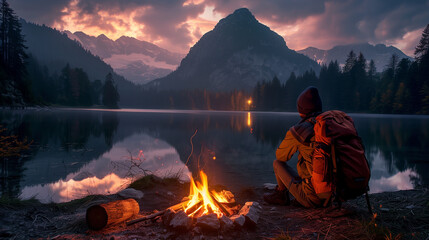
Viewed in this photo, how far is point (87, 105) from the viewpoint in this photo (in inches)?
4200

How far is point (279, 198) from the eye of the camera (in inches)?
241

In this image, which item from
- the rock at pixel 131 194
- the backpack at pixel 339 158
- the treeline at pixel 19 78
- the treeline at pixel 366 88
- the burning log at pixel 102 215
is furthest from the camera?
the treeline at pixel 366 88

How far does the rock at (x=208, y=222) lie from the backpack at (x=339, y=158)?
208cm

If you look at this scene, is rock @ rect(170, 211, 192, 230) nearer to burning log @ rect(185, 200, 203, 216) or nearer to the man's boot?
burning log @ rect(185, 200, 203, 216)

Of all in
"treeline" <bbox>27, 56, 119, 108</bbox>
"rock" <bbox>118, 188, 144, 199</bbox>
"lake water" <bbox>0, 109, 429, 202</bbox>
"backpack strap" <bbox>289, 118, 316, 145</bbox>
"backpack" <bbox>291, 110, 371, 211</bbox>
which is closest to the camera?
"backpack" <bbox>291, 110, 371, 211</bbox>

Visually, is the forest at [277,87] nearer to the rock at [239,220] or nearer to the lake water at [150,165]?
the lake water at [150,165]

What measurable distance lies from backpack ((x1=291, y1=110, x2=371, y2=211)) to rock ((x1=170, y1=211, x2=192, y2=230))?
2.59 m

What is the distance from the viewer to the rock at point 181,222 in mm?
4160

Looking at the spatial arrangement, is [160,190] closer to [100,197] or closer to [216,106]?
[100,197]

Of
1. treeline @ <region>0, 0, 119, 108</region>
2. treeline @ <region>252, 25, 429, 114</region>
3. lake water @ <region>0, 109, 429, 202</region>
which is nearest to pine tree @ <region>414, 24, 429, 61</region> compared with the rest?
treeline @ <region>252, 25, 429, 114</region>

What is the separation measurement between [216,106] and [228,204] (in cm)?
14036

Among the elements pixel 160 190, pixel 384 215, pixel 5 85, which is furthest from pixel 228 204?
pixel 5 85

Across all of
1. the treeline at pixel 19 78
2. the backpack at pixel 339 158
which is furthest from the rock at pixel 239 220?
the treeline at pixel 19 78

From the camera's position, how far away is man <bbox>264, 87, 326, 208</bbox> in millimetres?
4176
